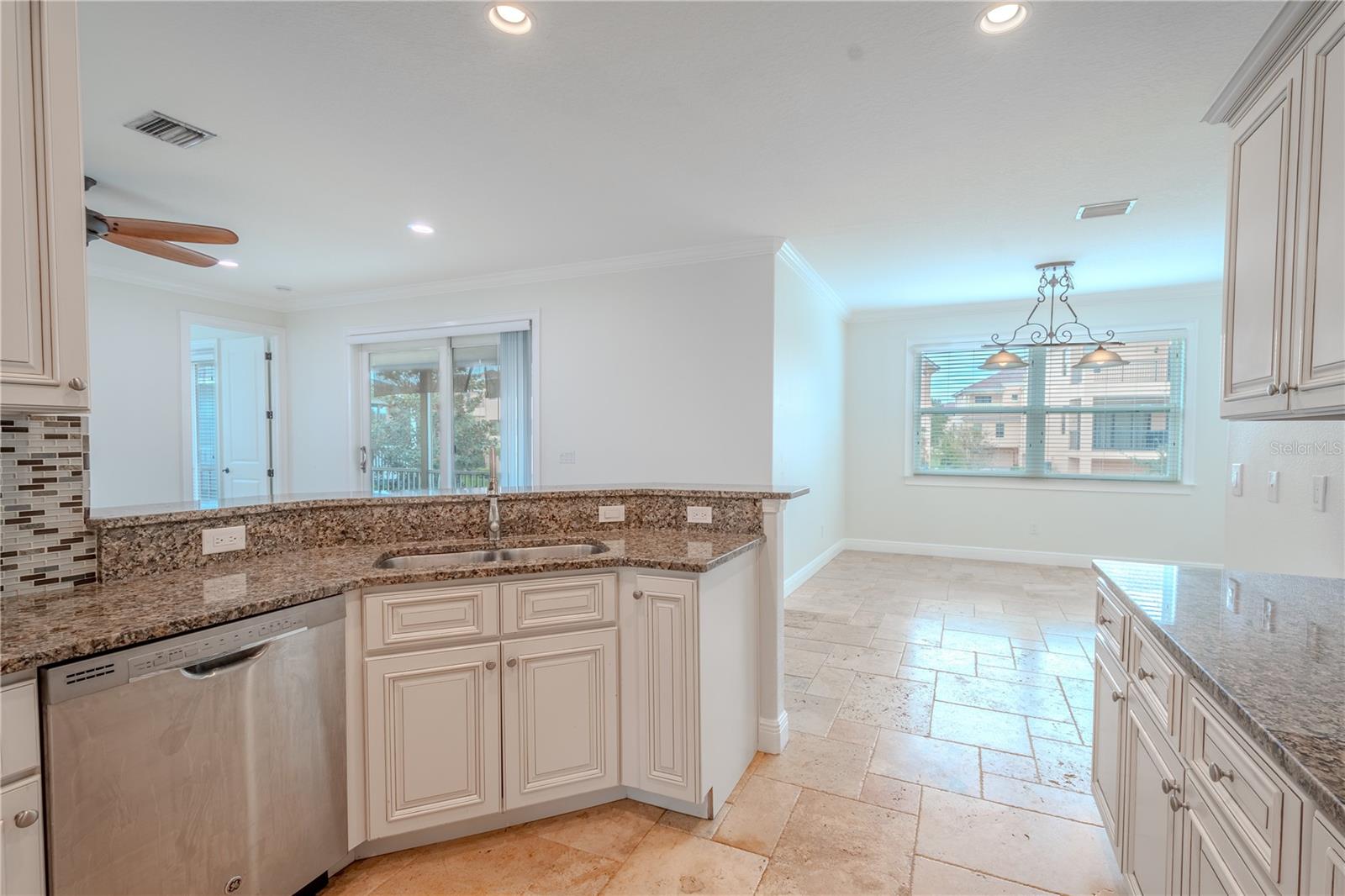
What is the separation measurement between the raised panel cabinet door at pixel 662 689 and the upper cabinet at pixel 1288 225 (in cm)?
175

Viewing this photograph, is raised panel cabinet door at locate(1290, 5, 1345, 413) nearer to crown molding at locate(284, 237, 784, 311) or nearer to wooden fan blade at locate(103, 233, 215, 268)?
crown molding at locate(284, 237, 784, 311)

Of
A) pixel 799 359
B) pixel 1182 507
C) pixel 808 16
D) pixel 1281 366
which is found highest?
pixel 808 16

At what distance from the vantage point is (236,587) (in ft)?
5.42

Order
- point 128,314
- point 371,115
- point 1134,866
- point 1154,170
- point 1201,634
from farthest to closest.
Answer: point 128,314 → point 1154,170 → point 371,115 → point 1134,866 → point 1201,634

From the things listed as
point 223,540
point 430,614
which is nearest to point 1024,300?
point 430,614

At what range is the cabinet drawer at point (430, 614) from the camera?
Answer: 5.81ft

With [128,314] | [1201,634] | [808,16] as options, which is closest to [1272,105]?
[808,16]

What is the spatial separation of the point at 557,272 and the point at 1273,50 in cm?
422

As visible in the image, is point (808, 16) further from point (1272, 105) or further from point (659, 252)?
point (659, 252)

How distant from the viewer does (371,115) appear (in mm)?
2492

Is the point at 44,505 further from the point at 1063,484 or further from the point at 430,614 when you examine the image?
the point at 1063,484

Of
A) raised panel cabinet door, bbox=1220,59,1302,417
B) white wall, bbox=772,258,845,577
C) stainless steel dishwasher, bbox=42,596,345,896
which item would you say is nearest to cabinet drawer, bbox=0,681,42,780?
stainless steel dishwasher, bbox=42,596,345,896

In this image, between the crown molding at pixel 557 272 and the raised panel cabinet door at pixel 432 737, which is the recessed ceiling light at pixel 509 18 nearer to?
the raised panel cabinet door at pixel 432 737

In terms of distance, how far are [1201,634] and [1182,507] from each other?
556cm
